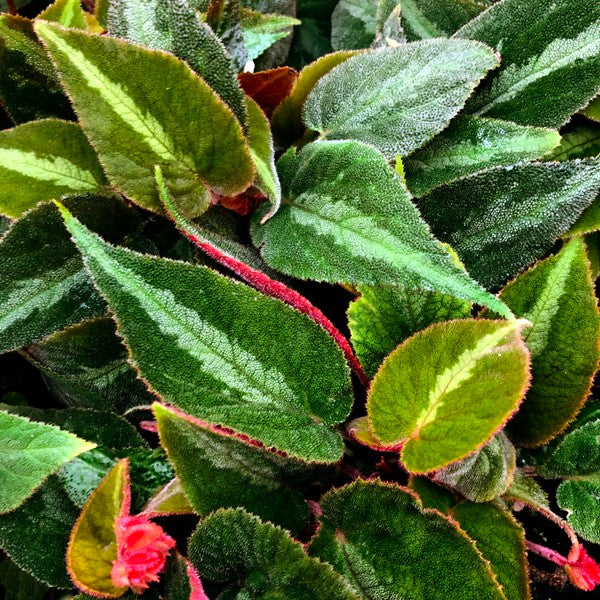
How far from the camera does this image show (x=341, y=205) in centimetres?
54

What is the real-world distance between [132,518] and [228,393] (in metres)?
0.10

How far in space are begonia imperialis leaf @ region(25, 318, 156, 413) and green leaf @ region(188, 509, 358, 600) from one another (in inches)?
6.8

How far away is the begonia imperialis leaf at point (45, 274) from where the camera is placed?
563 millimetres

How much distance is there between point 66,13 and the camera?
2.22 feet

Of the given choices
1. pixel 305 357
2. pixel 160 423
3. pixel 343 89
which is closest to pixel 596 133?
pixel 343 89

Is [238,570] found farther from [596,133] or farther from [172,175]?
[596,133]

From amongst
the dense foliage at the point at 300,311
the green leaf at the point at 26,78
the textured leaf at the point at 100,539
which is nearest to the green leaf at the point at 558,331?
the dense foliage at the point at 300,311

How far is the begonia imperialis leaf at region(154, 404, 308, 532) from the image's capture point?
1.45ft

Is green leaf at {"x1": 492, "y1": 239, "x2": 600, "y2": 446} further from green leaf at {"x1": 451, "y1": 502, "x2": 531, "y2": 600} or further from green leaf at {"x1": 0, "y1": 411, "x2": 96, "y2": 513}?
green leaf at {"x1": 0, "y1": 411, "x2": 96, "y2": 513}

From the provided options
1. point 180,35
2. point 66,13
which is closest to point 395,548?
point 180,35

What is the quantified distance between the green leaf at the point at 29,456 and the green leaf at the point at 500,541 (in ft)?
0.91

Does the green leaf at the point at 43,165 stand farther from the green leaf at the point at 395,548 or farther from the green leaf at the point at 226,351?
the green leaf at the point at 395,548

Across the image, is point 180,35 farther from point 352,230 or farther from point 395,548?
point 395,548

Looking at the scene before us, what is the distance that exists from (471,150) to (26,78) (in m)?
0.40
